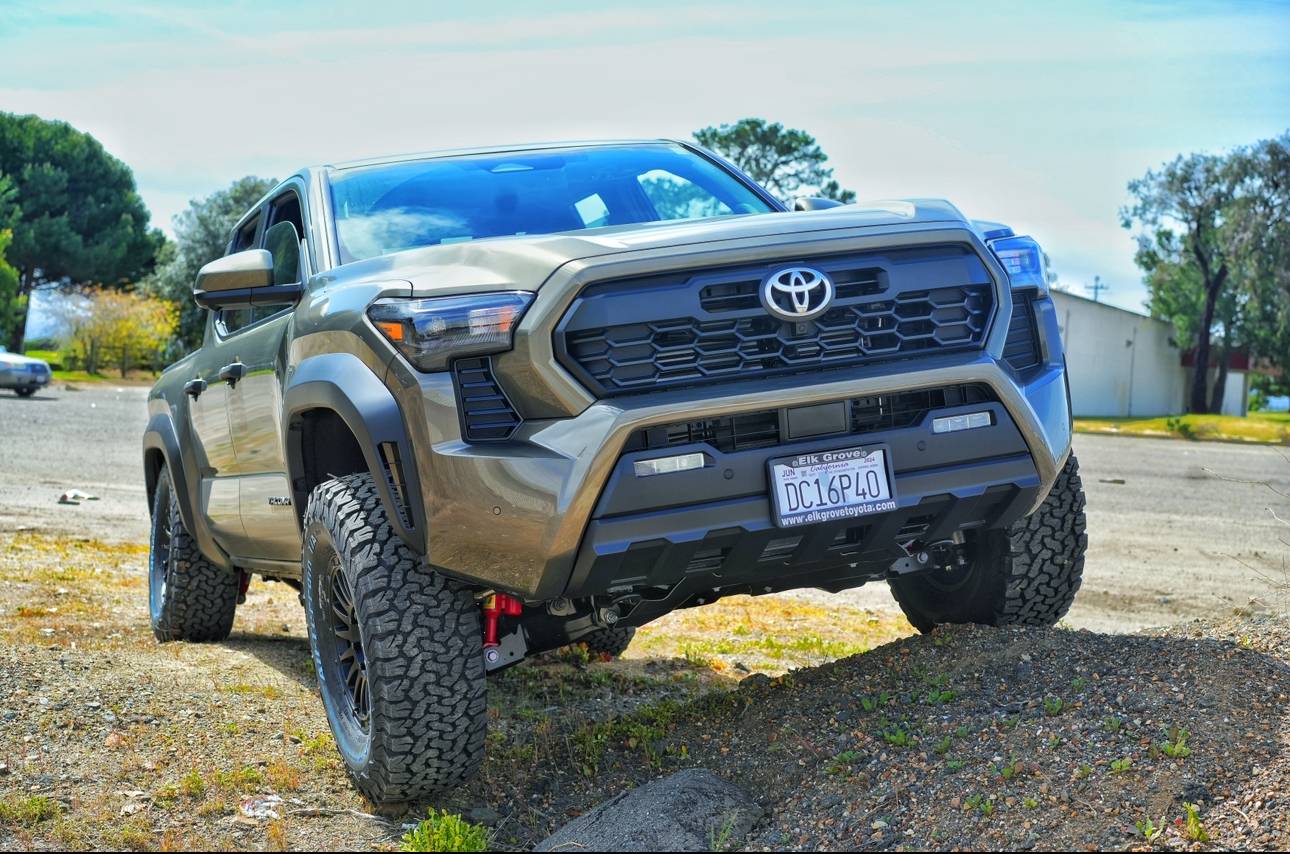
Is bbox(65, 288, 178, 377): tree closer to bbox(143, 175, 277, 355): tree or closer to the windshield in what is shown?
bbox(143, 175, 277, 355): tree

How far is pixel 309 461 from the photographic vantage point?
481 cm

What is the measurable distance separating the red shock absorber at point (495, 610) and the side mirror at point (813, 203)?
1742mm

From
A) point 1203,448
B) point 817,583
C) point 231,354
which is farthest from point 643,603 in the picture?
point 1203,448

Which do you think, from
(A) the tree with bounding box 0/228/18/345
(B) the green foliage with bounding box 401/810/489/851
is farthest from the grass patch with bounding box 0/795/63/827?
(A) the tree with bounding box 0/228/18/345

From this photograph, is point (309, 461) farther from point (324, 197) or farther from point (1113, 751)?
point (1113, 751)

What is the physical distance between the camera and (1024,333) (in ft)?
14.6

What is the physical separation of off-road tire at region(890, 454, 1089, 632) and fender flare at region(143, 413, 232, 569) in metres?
3.42

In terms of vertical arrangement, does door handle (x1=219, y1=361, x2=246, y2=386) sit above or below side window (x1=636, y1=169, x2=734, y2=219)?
below

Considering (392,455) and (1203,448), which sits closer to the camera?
(392,455)

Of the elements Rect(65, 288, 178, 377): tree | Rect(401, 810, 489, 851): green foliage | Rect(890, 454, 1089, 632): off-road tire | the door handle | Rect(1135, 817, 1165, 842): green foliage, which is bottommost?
Rect(65, 288, 178, 377): tree

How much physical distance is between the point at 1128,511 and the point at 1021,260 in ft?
36.1

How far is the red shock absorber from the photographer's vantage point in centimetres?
421

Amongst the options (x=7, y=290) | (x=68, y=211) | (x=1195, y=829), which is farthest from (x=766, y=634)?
(x=68, y=211)

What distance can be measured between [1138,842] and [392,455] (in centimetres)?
228
